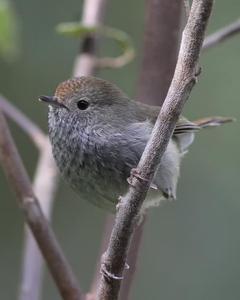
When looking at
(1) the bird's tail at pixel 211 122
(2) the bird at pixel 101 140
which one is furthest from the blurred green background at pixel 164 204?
(2) the bird at pixel 101 140

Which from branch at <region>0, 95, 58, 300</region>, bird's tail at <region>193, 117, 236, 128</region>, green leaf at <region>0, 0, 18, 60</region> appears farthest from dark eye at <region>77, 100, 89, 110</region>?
bird's tail at <region>193, 117, 236, 128</region>

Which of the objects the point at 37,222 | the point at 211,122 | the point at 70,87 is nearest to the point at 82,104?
the point at 70,87

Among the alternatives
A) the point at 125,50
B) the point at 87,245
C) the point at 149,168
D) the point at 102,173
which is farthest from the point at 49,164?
the point at 87,245

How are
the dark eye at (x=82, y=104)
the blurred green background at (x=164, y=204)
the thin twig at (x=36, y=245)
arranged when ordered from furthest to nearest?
1. the blurred green background at (x=164, y=204)
2. the dark eye at (x=82, y=104)
3. the thin twig at (x=36, y=245)

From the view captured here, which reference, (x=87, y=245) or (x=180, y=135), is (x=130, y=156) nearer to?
(x=180, y=135)

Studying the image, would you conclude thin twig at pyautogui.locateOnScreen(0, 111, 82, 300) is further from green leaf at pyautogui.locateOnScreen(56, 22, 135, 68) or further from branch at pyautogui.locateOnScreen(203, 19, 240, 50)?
branch at pyautogui.locateOnScreen(203, 19, 240, 50)

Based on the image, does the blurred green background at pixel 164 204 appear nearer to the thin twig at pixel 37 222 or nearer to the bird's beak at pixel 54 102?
the bird's beak at pixel 54 102
